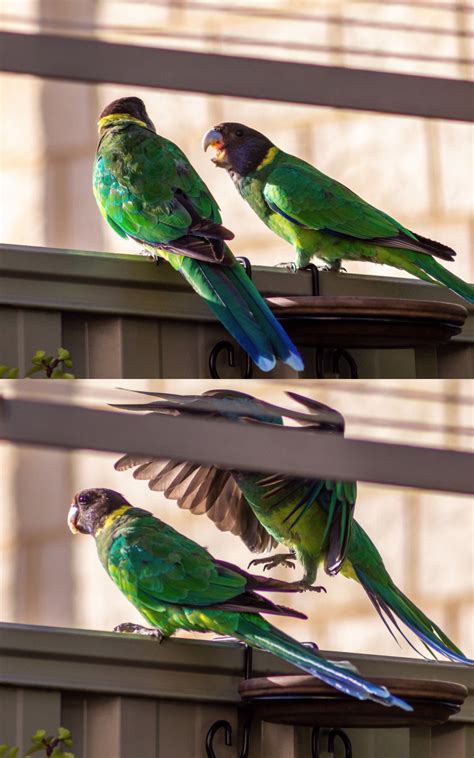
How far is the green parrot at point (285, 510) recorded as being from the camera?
1963 mm

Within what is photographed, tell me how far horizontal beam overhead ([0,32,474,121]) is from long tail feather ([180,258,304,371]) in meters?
0.63

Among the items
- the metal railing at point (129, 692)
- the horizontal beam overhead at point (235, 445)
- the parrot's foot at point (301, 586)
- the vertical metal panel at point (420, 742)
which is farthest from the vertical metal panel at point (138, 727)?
the horizontal beam overhead at point (235, 445)

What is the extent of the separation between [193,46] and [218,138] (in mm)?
344

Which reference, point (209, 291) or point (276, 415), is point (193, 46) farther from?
point (276, 415)

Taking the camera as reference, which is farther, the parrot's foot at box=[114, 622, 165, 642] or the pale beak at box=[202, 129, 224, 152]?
the pale beak at box=[202, 129, 224, 152]

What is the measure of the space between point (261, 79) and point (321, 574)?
1.30 metres

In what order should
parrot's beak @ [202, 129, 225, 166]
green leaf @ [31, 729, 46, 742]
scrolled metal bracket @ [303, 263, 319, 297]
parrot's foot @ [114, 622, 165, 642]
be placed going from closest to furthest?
A: green leaf @ [31, 729, 46, 742], parrot's foot @ [114, 622, 165, 642], scrolled metal bracket @ [303, 263, 319, 297], parrot's beak @ [202, 129, 225, 166]

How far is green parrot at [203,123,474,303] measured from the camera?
2.17 meters

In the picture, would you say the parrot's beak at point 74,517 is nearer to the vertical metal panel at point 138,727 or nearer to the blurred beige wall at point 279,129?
the vertical metal panel at point 138,727

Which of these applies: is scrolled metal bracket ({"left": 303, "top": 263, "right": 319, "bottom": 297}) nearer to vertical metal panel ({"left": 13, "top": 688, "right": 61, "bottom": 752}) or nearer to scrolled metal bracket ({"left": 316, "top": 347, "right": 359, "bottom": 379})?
scrolled metal bracket ({"left": 316, "top": 347, "right": 359, "bottom": 379})

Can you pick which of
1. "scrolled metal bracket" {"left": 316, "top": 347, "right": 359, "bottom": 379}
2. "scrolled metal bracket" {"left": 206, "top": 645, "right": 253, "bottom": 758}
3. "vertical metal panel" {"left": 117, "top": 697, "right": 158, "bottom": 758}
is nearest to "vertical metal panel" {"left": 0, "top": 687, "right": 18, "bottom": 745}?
"vertical metal panel" {"left": 117, "top": 697, "right": 158, "bottom": 758}

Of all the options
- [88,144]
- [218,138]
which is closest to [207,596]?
[218,138]

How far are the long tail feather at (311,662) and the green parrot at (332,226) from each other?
1.83 feet

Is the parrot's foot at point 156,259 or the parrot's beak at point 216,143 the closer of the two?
the parrot's foot at point 156,259
